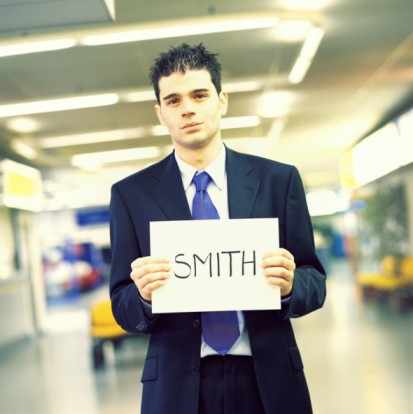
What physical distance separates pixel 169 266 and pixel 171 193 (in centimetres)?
24

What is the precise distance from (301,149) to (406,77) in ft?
10.1

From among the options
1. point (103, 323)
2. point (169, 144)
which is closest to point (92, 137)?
point (169, 144)

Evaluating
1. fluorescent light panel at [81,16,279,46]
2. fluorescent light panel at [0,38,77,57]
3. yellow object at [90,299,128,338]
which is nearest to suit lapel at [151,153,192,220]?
fluorescent light panel at [81,16,279,46]

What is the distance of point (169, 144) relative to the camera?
31.2ft

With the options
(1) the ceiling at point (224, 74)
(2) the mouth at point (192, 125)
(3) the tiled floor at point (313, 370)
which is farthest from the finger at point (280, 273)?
(3) the tiled floor at point (313, 370)

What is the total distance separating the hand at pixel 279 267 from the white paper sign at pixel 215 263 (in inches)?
1.6

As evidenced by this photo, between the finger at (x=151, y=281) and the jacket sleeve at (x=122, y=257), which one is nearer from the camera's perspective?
the finger at (x=151, y=281)

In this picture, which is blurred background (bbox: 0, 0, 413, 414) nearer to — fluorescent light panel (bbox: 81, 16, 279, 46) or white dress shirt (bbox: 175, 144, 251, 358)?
fluorescent light panel (bbox: 81, 16, 279, 46)

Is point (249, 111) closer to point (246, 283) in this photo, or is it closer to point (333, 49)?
point (333, 49)

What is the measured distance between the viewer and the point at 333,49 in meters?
6.65

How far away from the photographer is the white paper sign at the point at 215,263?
1.64 m

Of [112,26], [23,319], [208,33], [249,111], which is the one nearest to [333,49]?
[249,111]

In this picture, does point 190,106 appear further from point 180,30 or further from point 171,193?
point 180,30

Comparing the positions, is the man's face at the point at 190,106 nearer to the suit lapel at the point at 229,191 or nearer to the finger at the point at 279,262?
the suit lapel at the point at 229,191
